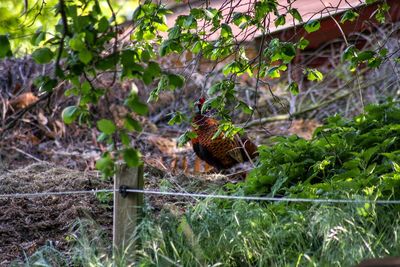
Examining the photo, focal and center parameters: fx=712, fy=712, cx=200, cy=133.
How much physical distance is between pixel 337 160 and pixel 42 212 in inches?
91.6

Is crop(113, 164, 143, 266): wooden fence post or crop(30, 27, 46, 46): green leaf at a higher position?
crop(30, 27, 46, 46): green leaf

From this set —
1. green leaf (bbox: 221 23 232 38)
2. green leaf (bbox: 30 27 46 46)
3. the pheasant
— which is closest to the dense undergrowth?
green leaf (bbox: 221 23 232 38)

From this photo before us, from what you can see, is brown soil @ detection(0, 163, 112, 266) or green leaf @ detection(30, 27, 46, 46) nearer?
green leaf @ detection(30, 27, 46, 46)

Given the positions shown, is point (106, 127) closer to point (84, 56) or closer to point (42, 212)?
point (84, 56)

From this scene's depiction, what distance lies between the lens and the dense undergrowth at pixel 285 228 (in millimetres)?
3840

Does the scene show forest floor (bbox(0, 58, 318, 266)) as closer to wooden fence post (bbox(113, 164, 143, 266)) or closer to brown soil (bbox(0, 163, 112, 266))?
brown soil (bbox(0, 163, 112, 266))

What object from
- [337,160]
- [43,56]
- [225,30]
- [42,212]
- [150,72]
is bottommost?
[42,212]

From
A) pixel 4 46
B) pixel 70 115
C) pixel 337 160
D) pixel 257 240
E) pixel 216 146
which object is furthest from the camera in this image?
pixel 216 146

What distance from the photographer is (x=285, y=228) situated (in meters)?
4.09

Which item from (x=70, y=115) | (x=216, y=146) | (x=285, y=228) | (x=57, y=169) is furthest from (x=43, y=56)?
(x=216, y=146)

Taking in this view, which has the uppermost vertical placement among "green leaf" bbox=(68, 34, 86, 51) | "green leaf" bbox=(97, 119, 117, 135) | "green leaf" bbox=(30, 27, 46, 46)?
"green leaf" bbox=(30, 27, 46, 46)

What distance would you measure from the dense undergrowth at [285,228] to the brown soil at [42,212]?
1.60 ft

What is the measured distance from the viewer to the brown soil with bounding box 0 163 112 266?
503 cm

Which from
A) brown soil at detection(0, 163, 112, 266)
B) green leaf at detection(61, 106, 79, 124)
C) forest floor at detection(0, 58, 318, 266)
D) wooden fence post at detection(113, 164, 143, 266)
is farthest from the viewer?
forest floor at detection(0, 58, 318, 266)
